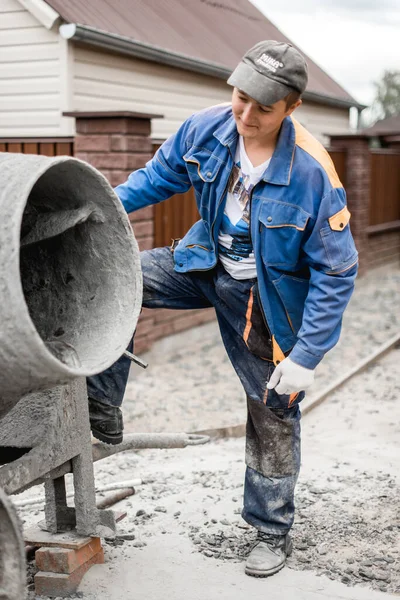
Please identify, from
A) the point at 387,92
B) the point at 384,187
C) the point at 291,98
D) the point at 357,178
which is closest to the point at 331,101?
the point at 384,187

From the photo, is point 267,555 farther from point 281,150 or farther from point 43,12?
point 43,12

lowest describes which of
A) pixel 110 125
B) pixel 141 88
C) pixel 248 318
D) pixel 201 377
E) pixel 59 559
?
pixel 201 377

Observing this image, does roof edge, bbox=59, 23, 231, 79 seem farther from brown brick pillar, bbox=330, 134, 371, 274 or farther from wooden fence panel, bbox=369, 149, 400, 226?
wooden fence panel, bbox=369, 149, 400, 226

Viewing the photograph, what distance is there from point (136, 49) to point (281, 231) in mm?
6308

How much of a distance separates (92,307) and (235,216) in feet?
2.58

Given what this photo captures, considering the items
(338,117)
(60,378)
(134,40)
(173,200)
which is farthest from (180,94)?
(60,378)

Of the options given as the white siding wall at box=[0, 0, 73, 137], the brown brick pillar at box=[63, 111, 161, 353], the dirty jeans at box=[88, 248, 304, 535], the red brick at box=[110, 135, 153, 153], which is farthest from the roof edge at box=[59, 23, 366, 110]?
the dirty jeans at box=[88, 248, 304, 535]

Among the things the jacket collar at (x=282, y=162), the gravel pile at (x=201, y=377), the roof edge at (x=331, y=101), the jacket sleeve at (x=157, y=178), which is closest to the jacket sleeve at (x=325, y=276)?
the jacket collar at (x=282, y=162)

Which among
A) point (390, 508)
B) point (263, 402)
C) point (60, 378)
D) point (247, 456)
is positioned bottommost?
point (390, 508)

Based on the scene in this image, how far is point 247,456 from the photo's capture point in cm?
368

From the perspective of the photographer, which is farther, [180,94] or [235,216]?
[180,94]

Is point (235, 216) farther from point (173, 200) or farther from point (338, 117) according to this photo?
point (338, 117)

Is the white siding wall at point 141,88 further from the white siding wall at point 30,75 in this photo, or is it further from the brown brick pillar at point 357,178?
the brown brick pillar at point 357,178

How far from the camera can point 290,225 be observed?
10.4 ft
